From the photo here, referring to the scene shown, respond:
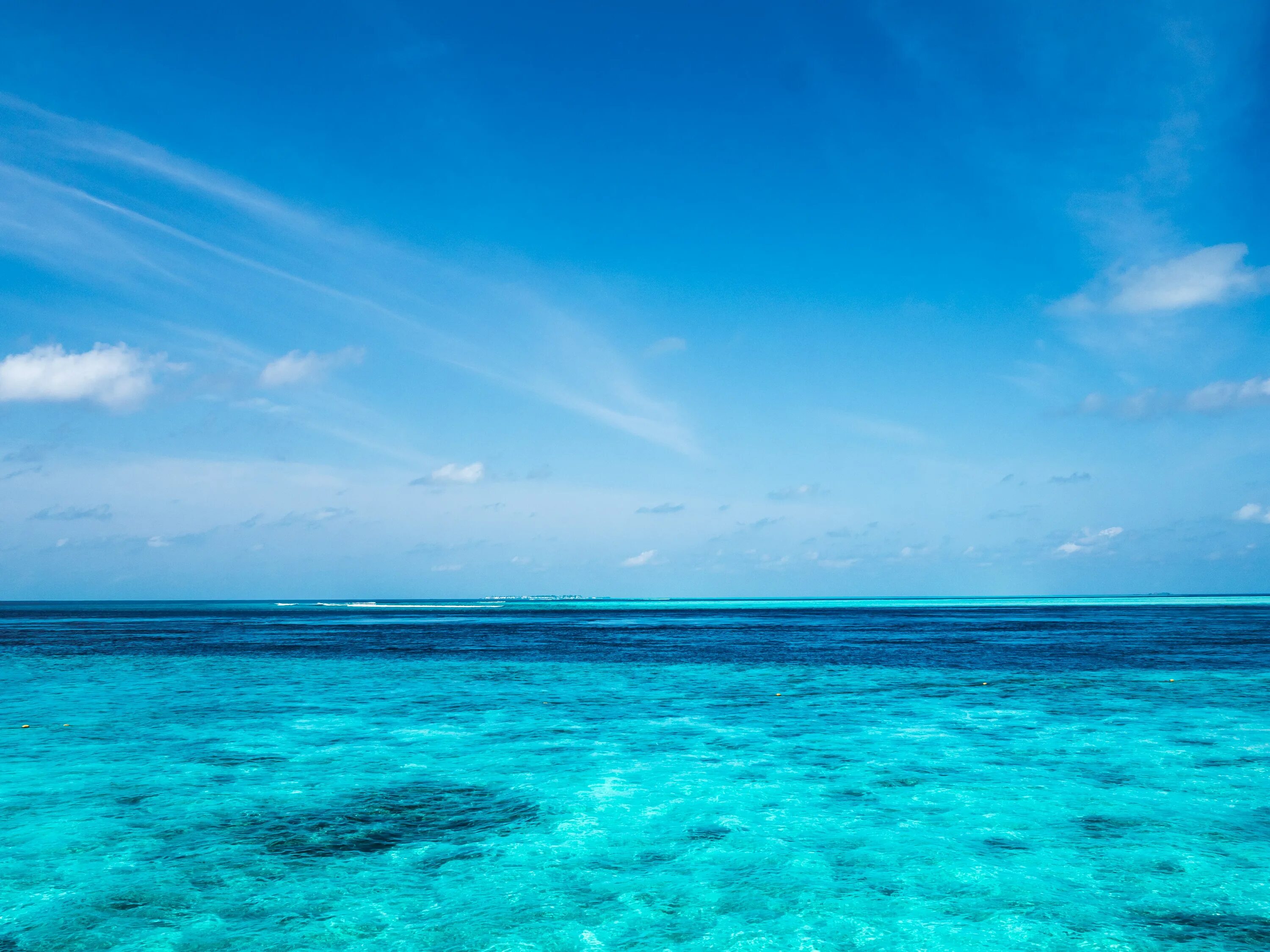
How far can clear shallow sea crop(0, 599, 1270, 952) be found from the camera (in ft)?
35.0

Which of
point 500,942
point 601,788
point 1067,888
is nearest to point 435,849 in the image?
point 500,942

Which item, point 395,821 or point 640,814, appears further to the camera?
point 640,814

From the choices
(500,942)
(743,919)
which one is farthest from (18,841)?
(743,919)

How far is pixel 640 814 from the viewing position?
50.8 feet

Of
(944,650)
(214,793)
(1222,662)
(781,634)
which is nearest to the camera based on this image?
(214,793)

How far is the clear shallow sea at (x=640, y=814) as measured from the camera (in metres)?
10.7

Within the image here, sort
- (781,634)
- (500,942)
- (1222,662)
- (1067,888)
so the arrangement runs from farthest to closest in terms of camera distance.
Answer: (781,634)
(1222,662)
(1067,888)
(500,942)

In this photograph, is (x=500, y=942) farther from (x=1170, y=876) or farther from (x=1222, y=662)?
(x=1222, y=662)

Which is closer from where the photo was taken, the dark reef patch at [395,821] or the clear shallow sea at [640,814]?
the clear shallow sea at [640,814]

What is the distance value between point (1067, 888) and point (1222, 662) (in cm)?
4036

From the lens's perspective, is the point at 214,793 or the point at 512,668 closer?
the point at 214,793

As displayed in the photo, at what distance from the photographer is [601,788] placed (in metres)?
17.3

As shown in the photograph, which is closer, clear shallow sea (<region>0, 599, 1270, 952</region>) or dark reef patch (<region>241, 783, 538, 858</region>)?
clear shallow sea (<region>0, 599, 1270, 952</region>)

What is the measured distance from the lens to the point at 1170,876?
39.6 feet
